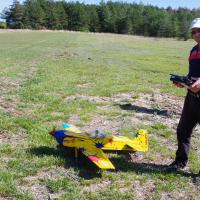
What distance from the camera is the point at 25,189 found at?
18.5 ft

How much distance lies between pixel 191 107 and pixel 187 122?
30cm

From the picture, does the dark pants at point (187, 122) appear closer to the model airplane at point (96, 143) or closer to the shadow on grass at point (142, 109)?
the model airplane at point (96, 143)

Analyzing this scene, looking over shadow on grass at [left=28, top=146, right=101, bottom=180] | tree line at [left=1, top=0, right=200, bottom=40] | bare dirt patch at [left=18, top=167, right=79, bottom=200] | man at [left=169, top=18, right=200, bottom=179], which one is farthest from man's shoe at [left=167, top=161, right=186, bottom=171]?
tree line at [left=1, top=0, right=200, bottom=40]

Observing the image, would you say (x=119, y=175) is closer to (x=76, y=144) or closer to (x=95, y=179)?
(x=95, y=179)

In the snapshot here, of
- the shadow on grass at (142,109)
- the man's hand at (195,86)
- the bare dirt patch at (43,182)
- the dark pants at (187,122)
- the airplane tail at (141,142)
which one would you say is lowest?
the bare dirt patch at (43,182)

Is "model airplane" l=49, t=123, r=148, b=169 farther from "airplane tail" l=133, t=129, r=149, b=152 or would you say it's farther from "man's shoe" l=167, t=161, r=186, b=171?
"man's shoe" l=167, t=161, r=186, b=171

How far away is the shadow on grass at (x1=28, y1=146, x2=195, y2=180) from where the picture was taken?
6.40 meters

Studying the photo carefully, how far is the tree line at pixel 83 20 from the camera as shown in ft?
414

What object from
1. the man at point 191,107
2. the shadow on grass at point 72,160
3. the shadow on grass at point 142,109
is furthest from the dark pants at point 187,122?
the shadow on grass at point 142,109

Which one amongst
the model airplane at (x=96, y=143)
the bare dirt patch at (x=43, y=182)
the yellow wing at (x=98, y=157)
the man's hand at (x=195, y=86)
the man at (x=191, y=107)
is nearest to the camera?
the bare dirt patch at (x=43, y=182)

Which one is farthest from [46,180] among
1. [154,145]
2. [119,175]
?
[154,145]

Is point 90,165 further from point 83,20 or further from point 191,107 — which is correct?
point 83,20

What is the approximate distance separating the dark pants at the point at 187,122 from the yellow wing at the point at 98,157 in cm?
134

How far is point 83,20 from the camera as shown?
132m
